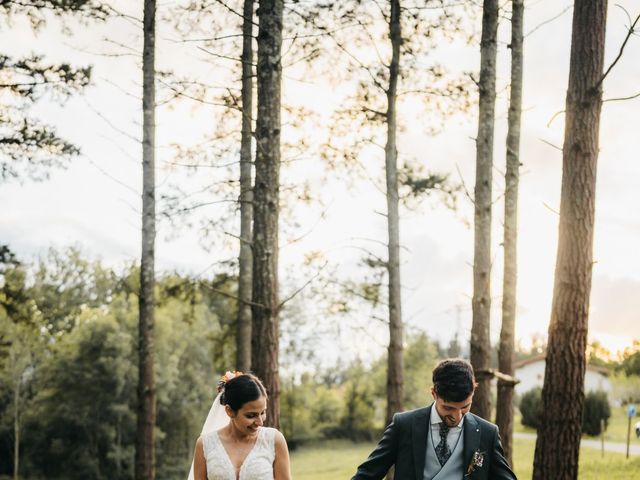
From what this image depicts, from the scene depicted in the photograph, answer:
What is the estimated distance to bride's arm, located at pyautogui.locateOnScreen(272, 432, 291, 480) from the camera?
193 inches

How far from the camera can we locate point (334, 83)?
13.9 meters

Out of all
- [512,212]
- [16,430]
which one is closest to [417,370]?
[16,430]

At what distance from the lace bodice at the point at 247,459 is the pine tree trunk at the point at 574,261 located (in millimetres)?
3107

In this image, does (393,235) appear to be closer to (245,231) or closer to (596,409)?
(245,231)

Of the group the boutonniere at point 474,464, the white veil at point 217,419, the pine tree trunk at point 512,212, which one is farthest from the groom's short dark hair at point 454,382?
the pine tree trunk at point 512,212

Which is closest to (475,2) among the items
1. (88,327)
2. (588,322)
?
(588,322)

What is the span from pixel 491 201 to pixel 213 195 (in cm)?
505

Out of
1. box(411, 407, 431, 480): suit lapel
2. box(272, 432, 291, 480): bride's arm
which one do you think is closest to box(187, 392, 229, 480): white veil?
box(272, 432, 291, 480): bride's arm

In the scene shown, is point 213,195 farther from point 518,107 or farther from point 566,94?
point 566,94

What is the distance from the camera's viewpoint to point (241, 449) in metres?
4.96

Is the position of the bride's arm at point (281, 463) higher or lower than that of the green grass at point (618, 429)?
higher

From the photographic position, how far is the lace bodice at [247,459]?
4.86 m

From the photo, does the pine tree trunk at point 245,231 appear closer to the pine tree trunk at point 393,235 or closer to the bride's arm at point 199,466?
the pine tree trunk at point 393,235

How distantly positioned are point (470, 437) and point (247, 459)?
4.84ft
